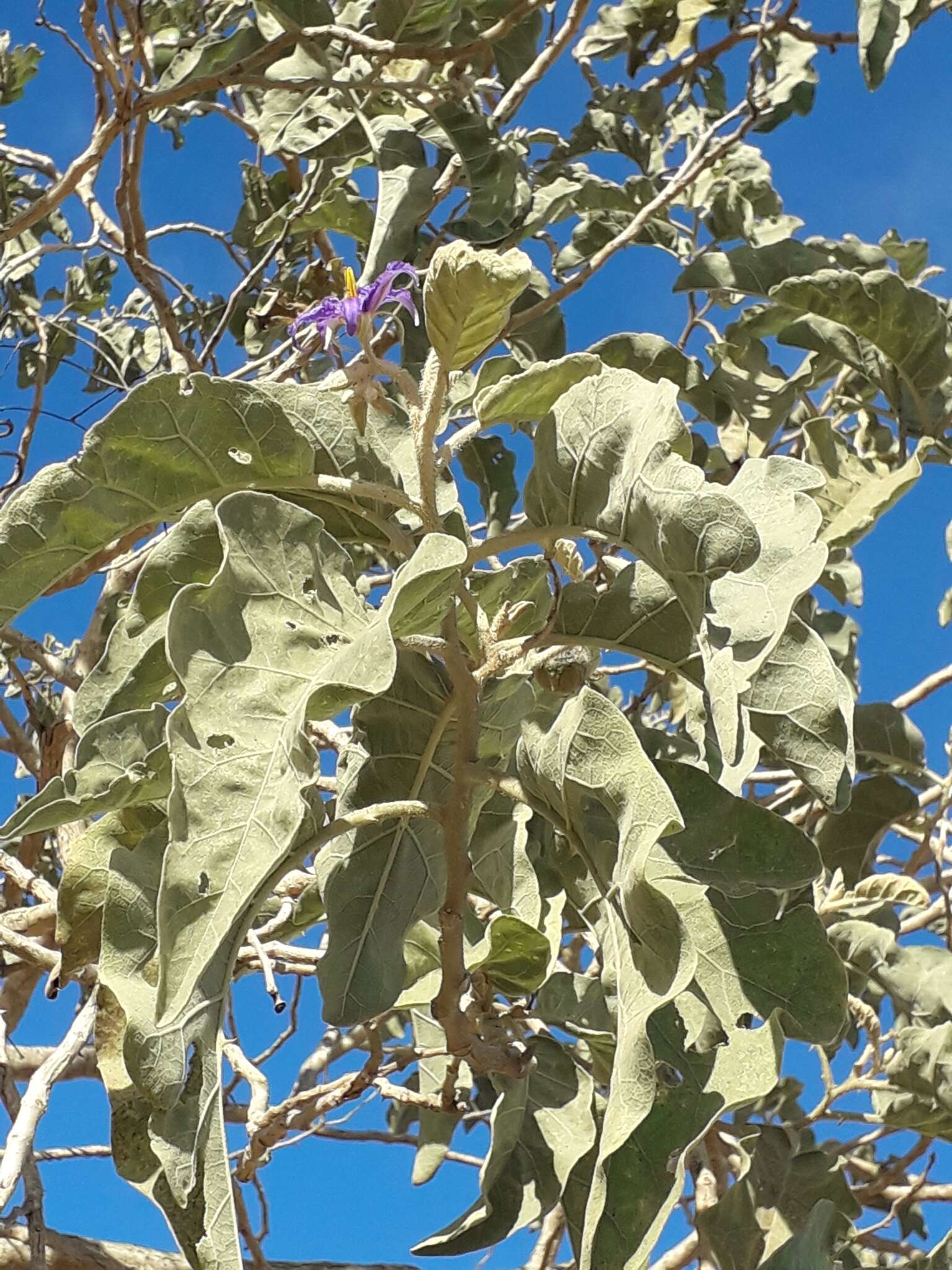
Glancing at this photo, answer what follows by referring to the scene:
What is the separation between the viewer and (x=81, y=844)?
111 cm

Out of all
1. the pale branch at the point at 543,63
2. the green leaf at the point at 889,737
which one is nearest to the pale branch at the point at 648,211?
the pale branch at the point at 543,63

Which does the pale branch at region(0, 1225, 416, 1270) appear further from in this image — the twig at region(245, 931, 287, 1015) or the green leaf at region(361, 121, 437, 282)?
the green leaf at region(361, 121, 437, 282)

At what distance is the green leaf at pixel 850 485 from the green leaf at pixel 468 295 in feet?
2.81

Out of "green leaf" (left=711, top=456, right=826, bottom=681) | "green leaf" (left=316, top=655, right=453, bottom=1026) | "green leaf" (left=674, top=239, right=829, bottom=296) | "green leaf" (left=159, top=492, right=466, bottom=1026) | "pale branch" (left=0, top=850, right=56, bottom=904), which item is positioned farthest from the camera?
"green leaf" (left=674, top=239, right=829, bottom=296)

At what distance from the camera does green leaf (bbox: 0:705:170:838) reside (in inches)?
38.5

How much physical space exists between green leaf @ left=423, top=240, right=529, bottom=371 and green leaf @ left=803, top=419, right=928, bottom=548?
2.81 feet

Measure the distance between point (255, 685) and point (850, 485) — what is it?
1.17 metres

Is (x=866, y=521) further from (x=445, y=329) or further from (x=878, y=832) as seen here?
(x=445, y=329)

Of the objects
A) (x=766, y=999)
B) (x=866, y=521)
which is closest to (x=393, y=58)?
(x=866, y=521)

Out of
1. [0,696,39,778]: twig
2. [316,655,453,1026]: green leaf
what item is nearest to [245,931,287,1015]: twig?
[316,655,453,1026]: green leaf

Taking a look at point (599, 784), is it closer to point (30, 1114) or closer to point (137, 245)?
point (30, 1114)

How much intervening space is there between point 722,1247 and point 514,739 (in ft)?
2.04

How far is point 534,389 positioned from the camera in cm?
107

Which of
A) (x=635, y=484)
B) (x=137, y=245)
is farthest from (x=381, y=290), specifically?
(x=137, y=245)
